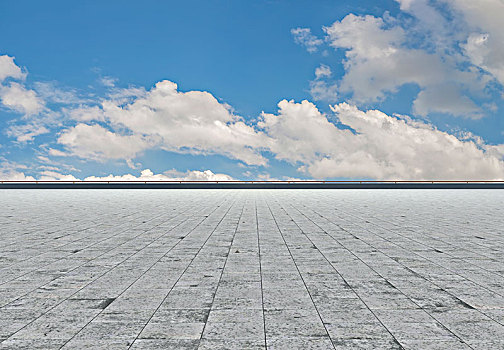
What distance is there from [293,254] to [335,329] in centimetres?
353

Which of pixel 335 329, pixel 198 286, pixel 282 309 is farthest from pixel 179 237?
pixel 335 329

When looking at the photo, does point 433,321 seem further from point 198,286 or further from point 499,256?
point 499,256

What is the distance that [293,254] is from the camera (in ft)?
23.8

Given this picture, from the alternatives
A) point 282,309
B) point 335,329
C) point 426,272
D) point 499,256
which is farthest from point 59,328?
point 499,256

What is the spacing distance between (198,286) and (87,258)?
9.35 feet

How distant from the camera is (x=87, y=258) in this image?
275 inches

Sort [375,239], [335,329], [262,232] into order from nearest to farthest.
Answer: [335,329] → [375,239] → [262,232]

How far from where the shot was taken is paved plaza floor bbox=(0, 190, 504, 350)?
356 cm

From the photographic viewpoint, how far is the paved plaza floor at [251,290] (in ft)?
11.7

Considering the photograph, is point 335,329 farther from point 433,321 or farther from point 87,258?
point 87,258

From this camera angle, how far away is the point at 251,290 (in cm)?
498

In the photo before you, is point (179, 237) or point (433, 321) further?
point (179, 237)

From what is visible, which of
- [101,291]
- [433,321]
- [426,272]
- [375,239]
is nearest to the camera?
[433,321]

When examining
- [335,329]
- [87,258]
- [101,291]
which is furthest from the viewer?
[87,258]
